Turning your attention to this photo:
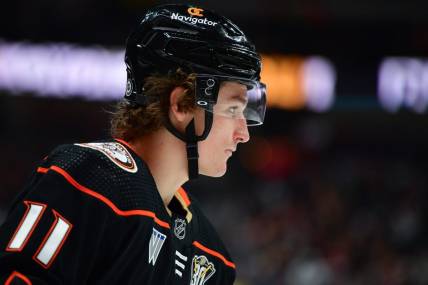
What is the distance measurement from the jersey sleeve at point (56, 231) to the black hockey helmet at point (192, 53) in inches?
15.9

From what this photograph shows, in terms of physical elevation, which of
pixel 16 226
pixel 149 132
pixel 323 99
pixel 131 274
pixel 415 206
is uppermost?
pixel 149 132

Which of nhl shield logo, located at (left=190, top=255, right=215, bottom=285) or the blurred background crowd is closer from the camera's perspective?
nhl shield logo, located at (left=190, top=255, right=215, bottom=285)

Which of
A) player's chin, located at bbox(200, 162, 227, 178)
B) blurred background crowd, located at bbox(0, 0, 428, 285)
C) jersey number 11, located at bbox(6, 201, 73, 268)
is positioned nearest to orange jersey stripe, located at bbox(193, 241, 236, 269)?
player's chin, located at bbox(200, 162, 227, 178)

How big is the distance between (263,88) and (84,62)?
6.32 meters

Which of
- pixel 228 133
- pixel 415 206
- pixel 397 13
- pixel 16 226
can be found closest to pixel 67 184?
pixel 16 226

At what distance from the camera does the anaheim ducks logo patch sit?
1.85 metres

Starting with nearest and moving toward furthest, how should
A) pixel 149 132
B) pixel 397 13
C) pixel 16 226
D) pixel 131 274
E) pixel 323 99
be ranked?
pixel 16 226 → pixel 131 274 → pixel 149 132 → pixel 323 99 → pixel 397 13

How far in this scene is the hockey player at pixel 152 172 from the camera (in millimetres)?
1665

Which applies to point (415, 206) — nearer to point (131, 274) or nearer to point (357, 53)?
point (357, 53)

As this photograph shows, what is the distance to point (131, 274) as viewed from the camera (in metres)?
1.79

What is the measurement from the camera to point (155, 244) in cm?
190

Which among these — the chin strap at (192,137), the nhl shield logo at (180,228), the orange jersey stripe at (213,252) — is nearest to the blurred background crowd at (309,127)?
the orange jersey stripe at (213,252)

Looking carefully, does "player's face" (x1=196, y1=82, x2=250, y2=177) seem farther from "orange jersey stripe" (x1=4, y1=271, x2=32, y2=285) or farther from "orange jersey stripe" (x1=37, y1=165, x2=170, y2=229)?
"orange jersey stripe" (x1=4, y1=271, x2=32, y2=285)

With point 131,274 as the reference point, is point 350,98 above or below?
below
